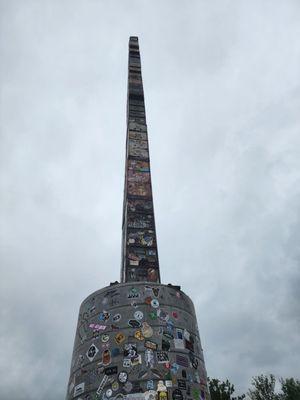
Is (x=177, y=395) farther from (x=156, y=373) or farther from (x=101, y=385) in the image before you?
(x=101, y=385)

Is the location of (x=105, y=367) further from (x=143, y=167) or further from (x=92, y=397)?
(x=143, y=167)

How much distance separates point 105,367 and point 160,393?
262 cm

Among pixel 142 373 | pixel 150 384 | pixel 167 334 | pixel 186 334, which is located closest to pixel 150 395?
pixel 150 384

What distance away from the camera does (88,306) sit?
1853 cm

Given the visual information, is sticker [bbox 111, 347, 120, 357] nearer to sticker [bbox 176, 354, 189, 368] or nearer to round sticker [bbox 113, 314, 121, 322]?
round sticker [bbox 113, 314, 121, 322]

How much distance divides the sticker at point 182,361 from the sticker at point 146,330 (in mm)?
1564

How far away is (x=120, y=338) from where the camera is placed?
16109mm

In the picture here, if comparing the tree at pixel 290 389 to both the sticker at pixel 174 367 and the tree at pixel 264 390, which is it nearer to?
the tree at pixel 264 390

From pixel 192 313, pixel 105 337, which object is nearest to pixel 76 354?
pixel 105 337

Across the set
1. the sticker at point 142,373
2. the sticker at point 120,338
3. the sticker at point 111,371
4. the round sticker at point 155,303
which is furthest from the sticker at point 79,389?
the round sticker at point 155,303

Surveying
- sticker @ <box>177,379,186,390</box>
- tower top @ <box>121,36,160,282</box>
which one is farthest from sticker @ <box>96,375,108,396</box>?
tower top @ <box>121,36,160,282</box>

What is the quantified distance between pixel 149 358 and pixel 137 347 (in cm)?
71

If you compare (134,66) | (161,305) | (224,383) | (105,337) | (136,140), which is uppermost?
(134,66)

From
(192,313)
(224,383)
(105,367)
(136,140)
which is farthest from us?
(224,383)
